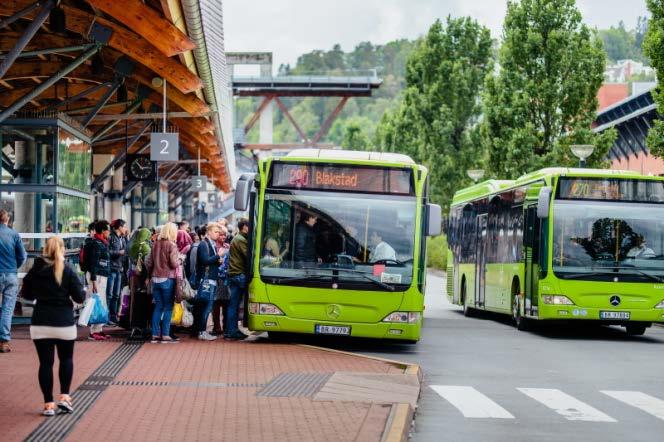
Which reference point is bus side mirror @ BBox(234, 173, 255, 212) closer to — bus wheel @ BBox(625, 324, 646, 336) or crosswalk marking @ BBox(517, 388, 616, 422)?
crosswalk marking @ BBox(517, 388, 616, 422)

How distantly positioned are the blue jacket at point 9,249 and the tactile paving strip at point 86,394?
164cm

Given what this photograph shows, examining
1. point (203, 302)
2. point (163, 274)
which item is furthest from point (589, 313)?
point (163, 274)

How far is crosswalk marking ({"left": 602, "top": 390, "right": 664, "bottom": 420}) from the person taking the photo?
42.2 feet

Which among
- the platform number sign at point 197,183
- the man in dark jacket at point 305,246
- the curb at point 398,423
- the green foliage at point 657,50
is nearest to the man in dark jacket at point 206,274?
the man in dark jacket at point 305,246

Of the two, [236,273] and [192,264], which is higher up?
[192,264]

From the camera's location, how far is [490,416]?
40.1ft

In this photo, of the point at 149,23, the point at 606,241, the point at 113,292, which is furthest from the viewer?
the point at 606,241

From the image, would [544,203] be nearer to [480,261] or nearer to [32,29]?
[480,261]

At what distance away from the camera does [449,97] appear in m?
65.8

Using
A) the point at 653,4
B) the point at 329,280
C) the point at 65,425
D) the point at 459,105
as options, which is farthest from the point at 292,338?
the point at 459,105

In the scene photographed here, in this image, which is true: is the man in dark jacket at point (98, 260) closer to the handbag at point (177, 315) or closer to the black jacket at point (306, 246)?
the handbag at point (177, 315)

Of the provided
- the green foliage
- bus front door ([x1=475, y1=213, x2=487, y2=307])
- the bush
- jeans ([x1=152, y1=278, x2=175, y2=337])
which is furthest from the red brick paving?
the bush

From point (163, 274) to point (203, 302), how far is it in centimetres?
156

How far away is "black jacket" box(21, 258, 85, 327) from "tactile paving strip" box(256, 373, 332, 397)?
2341 millimetres
